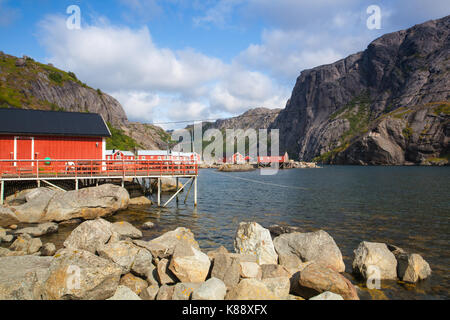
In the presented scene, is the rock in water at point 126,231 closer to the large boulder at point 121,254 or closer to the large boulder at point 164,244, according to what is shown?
the large boulder at point 164,244

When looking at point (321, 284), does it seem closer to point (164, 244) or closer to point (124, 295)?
point (124, 295)

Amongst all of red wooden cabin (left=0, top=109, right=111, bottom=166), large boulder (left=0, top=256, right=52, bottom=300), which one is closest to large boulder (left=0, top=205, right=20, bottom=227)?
large boulder (left=0, top=256, right=52, bottom=300)

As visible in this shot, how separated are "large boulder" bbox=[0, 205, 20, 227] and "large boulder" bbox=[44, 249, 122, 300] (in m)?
13.1

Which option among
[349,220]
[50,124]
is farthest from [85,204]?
[349,220]

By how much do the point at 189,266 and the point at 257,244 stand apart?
377 cm

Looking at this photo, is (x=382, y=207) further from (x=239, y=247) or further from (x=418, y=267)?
(x=239, y=247)

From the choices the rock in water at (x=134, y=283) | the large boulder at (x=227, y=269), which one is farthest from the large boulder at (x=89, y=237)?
the large boulder at (x=227, y=269)

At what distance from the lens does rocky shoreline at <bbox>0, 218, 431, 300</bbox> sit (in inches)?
310

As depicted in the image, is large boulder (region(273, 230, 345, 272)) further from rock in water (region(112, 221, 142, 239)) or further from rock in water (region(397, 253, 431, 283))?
rock in water (region(112, 221, 142, 239))

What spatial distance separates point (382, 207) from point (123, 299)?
Result: 27562 millimetres

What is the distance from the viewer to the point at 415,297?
406 inches

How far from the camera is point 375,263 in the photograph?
11.8 metres

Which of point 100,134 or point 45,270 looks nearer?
point 45,270
